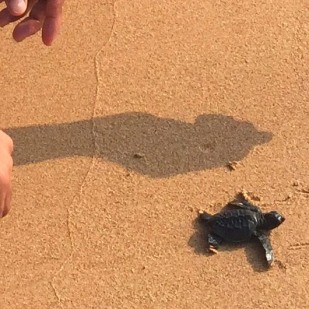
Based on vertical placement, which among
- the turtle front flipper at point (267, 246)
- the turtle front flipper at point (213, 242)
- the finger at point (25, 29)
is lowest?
the turtle front flipper at point (267, 246)

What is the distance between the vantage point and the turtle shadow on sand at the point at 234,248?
2.25m

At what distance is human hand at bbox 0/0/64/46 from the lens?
5.83 feet

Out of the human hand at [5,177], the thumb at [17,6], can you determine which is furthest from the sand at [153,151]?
the thumb at [17,6]

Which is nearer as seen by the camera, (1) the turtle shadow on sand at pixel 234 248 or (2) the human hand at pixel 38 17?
(2) the human hand at pixel 38 17

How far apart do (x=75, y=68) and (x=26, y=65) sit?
0.57 ft

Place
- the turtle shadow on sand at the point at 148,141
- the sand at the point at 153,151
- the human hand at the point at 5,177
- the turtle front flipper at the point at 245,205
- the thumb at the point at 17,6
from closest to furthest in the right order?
1. the human hand at the point at 5,177
2. the thumb at the point at 17,6
3. the sand at the point at 153,151
4. the turtle front flipper at the point at 245,205
5. the turtle shadow on sand at the point at 148,141

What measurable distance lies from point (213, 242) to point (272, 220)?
0.18 m

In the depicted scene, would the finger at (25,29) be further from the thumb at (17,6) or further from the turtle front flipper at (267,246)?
the turtle front flipper at (267,246)

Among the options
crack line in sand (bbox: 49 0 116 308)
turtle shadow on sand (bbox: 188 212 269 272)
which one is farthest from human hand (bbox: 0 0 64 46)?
turtle shadow on sand (bbox: 188 212 269 272)

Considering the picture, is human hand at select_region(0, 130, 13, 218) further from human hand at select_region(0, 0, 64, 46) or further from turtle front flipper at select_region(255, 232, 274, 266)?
turtle front flipper at select_region(255, 232, 274, 266)

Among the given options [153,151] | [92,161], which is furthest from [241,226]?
[92,161]

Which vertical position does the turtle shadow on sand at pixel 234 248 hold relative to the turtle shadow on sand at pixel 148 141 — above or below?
below

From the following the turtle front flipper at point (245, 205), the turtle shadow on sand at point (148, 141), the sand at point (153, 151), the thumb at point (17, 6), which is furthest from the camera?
the turtle shadow on sand at point (148, 141)

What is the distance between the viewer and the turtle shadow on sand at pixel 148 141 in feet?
8.14
